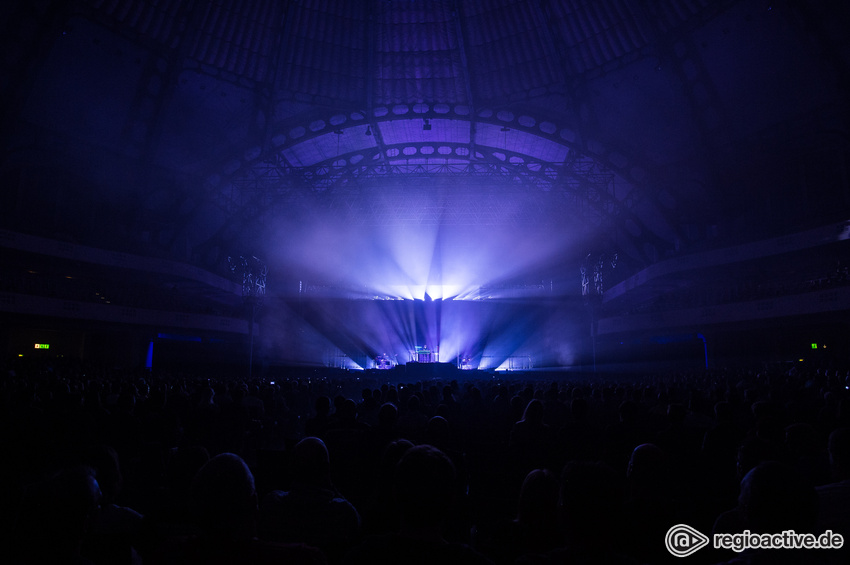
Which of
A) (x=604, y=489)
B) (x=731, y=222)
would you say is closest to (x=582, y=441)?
(x=604, y=489)

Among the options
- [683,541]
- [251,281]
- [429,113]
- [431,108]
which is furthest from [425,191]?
[683,541]

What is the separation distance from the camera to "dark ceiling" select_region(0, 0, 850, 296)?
24.2 meters

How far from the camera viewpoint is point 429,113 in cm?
3152

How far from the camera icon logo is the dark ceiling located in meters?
25.9

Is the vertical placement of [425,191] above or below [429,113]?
below

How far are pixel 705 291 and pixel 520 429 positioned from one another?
3206 cm

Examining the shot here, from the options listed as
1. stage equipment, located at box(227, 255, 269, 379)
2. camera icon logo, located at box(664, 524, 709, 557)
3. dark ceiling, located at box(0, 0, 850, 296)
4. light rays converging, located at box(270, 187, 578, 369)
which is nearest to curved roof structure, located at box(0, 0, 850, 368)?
dark ceiling, located at box(0, 0, 850, 296)

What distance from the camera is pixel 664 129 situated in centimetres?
2941

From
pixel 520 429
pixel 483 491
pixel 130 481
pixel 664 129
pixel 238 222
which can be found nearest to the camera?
pixel 483 491

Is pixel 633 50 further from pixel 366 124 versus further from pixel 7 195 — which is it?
pixel 7 195

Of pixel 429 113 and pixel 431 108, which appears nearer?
pixel 431 108

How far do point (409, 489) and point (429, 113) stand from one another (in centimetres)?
3140

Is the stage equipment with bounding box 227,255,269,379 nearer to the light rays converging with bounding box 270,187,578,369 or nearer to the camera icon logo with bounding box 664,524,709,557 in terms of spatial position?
the light rays converging with bounding box 270,187,578,369

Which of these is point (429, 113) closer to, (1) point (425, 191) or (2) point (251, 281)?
(1) point (425, 191)
